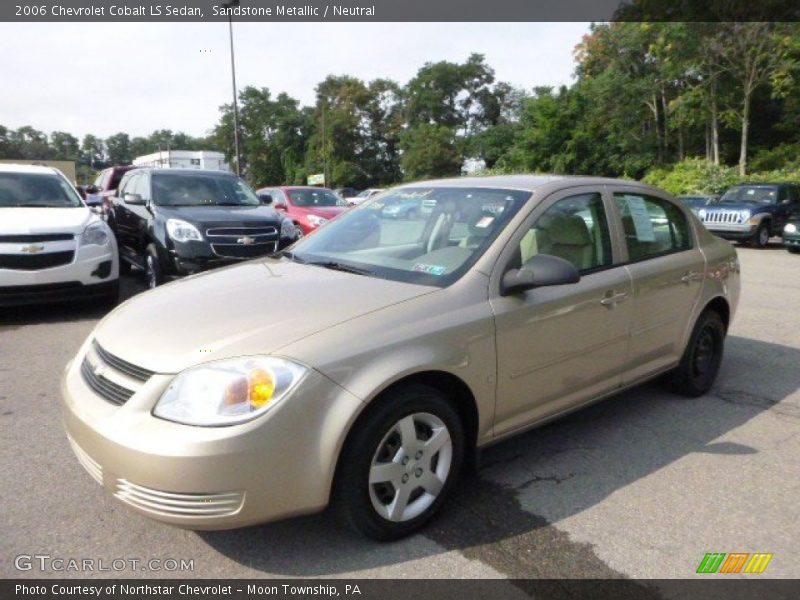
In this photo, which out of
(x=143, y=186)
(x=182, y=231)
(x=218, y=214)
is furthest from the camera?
(x=143, y=186)

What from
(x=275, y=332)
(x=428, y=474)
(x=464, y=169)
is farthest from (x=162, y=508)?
(x=464, y=169)

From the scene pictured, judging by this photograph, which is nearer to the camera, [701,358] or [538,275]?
[538,275]

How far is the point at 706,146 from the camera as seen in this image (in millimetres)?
36938

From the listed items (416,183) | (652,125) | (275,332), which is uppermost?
(652,125)

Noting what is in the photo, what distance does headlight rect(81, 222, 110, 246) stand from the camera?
7.01m

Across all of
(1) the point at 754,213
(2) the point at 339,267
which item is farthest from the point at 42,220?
(1) the point at 754,213

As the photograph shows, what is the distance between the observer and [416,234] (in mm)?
3805

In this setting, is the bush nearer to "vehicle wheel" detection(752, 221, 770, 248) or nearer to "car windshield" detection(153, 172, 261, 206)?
"vehicle wheel" detection(752, 221, 770, 248)

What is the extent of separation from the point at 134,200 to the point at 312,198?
6928 mm

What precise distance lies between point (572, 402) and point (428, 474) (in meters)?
1.10

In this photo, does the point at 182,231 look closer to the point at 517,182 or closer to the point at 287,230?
the point at 287,230

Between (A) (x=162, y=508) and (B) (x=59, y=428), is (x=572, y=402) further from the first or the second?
(B) (x=59, y=428)

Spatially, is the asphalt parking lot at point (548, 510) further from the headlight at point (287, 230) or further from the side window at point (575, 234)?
the headlight at point (287, 230)

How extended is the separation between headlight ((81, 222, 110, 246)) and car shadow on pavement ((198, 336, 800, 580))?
16.9 ft
